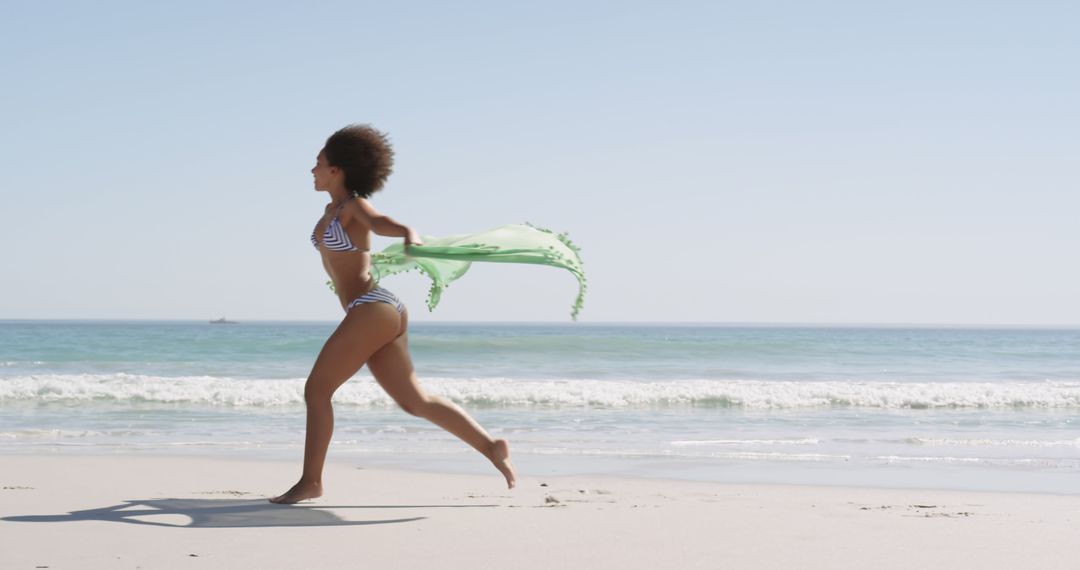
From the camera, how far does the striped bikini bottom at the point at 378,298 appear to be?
16.2 feet

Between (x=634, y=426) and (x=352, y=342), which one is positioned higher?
(x=352, y=342)

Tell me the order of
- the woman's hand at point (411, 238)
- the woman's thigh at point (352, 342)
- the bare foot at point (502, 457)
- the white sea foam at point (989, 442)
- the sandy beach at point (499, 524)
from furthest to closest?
the white sea foam at point (989, 442), the bare foot at point (502, 457), the woman's thigh at point (352, 342), the woman's hand at point (411, 238), the sandy beach at point (499, 524)

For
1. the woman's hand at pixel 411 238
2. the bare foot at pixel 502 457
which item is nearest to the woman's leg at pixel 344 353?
the woman's hand at pixel 411 238

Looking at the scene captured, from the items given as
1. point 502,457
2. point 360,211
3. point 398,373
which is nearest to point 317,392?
point 398,373

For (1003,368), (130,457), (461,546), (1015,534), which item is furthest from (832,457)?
(1003,368)

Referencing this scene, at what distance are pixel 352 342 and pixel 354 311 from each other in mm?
150

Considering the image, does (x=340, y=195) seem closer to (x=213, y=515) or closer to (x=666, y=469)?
(x=213, y=515)

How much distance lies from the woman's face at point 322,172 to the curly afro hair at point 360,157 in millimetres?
24

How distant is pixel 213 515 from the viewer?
493 centimetres

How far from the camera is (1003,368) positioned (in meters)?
27.8

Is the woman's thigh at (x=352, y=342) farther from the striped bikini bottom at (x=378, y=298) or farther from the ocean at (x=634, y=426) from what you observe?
the ocean at (x=634, y=426)

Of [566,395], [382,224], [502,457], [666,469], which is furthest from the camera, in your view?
[566,395]

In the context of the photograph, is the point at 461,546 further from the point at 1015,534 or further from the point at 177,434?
the point at 177,434

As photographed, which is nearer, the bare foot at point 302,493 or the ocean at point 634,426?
the bare foot at point 302,493
